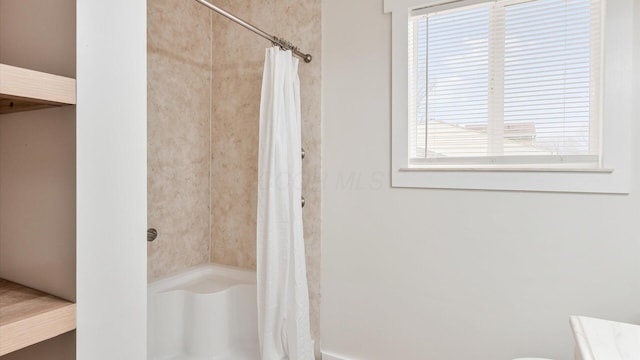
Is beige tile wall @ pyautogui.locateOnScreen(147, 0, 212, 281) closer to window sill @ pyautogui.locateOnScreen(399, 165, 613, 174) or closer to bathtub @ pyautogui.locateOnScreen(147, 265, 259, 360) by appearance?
bathtub @ pyautogui.locateOnScreen(147, 265, 259, 360)

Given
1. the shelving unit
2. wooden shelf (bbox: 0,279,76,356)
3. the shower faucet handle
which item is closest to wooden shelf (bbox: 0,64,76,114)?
the shelving unit

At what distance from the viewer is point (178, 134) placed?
7.52 feet

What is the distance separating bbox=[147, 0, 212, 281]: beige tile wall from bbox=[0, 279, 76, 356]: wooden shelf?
1532mm

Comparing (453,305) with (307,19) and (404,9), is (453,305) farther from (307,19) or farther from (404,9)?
(307,19)

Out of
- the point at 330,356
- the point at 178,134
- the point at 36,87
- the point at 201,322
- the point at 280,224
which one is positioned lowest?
the point at 330,356

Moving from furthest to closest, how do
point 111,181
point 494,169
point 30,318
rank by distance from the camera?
point 494,169 → point 111,181 → point 30,318

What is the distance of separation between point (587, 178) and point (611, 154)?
0.43ft

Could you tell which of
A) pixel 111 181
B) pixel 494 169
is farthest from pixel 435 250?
pixel 111 181

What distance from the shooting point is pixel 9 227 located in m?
0.73

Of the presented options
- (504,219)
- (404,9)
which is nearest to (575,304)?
(504,219)

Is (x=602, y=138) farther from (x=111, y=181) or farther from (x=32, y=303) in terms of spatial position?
(x=32, y=303)

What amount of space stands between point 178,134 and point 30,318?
1.87 meters

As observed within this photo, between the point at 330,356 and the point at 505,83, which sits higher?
the point at 505,83

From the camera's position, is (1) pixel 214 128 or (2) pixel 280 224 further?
(1) pixel 214 128
